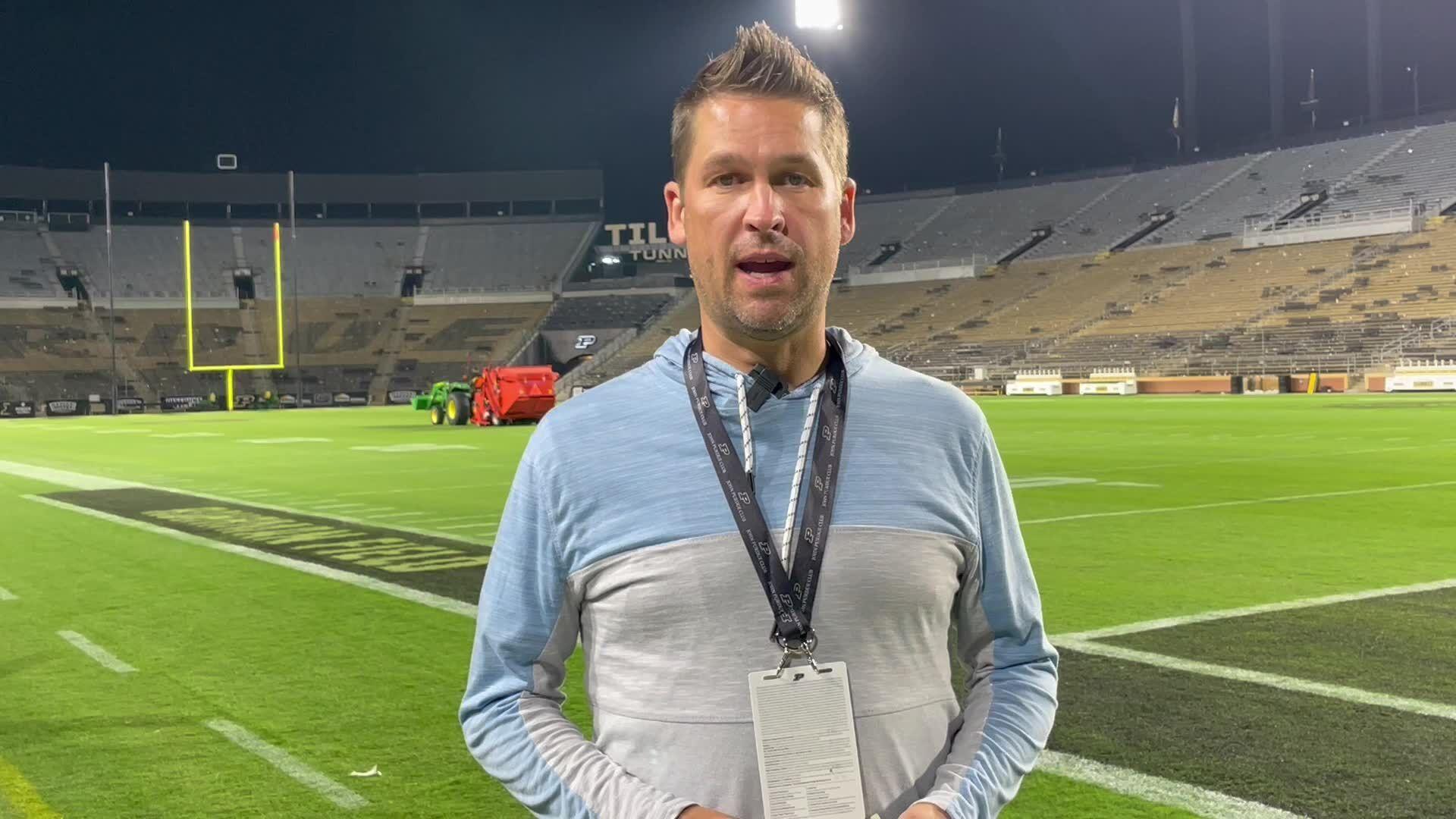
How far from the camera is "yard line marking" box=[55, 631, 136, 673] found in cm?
645

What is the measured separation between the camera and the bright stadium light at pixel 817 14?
38.5 metres

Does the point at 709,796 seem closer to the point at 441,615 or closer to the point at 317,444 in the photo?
the point at 441,615

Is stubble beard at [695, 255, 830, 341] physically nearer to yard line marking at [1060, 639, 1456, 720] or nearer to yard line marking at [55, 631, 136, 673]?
yard line marking at [1060, 639, 1456, 720]

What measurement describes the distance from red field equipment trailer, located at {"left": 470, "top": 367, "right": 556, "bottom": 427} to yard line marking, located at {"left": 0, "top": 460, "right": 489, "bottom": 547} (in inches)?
450

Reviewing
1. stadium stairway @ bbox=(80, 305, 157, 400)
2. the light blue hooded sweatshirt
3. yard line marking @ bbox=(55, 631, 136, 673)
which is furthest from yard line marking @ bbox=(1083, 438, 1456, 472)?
stadium stairway @ bbox=(80, 305, 157, 400)

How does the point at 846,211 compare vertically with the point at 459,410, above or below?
above

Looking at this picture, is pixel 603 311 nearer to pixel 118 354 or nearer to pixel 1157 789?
pixel 118 354

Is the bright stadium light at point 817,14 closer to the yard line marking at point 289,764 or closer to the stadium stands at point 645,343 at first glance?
the stadium stands at point 645,343

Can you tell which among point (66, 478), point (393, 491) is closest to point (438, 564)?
point (393, 491)

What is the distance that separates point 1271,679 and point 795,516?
176 inches

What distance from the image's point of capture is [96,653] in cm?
679

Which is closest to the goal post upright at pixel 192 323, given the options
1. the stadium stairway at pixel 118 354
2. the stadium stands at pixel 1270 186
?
the stadium stairway at pixel 118 354

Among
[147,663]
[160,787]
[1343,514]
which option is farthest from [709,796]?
[1343,514]

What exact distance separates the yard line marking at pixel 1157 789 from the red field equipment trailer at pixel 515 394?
89.6ft
